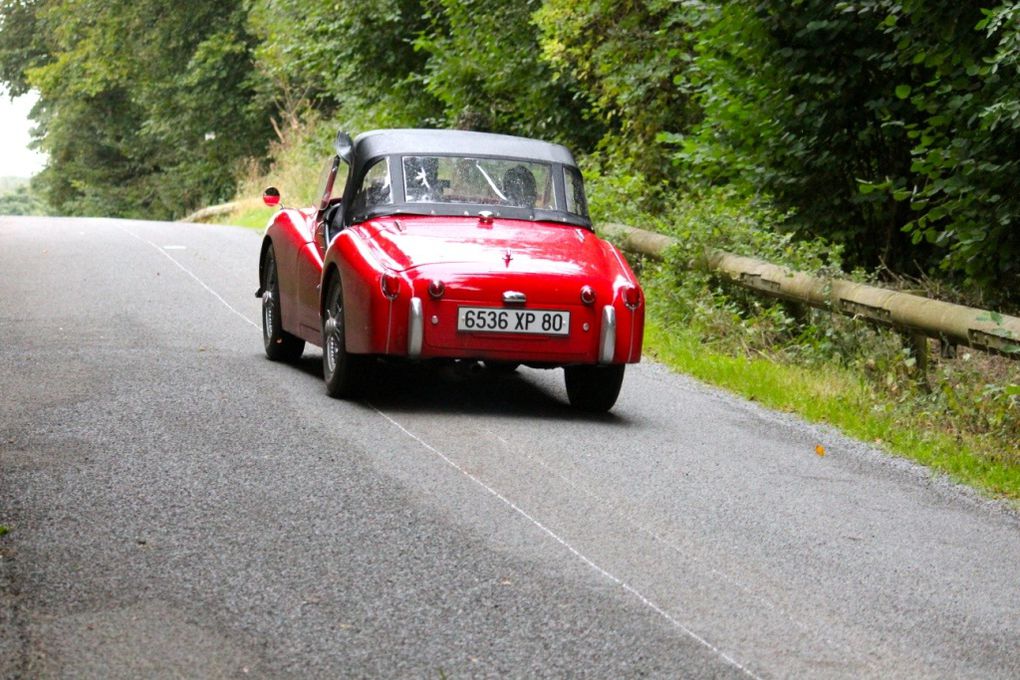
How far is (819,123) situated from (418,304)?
657 cm

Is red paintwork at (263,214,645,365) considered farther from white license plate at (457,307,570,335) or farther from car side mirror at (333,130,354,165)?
car side mirror at (333,130,354,165)

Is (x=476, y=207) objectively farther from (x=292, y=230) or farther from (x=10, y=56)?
(x=10, y=56)

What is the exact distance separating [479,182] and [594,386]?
1.60m

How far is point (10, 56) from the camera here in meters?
56.4

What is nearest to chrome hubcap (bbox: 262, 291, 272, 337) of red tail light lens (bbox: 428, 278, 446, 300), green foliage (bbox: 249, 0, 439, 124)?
red tail light lens (bbox: 428, 278, 446, 300)

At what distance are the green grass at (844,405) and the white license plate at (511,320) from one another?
1998 mm

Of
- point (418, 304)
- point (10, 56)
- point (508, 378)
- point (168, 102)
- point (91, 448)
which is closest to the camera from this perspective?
point (91, 448)

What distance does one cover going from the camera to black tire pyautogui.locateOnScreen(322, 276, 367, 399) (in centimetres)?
914

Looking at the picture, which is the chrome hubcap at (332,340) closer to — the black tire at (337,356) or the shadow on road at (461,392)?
the black tire at (337,356)

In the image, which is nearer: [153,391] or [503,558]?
[503,558]

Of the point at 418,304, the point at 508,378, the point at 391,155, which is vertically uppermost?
the point at 391,155

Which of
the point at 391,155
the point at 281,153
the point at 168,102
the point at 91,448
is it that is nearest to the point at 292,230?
the point at 391,155

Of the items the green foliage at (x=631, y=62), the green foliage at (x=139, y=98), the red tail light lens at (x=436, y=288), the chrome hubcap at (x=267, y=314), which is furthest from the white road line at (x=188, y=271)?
the green foliage at (x=139, y=98)

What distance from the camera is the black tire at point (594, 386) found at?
9.34 metres
